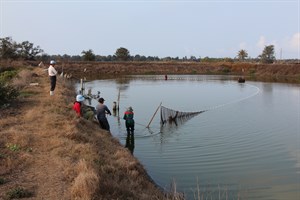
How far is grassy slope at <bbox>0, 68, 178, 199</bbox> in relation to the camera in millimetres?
7273

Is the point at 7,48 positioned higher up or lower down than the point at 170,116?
higher up

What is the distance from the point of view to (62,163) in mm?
8953

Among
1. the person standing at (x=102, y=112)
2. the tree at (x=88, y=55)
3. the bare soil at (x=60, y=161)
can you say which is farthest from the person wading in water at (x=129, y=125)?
the tree at (x=88, y=55)

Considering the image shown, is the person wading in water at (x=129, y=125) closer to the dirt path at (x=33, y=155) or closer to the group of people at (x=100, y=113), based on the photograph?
the group of people at (x=100, y=113)

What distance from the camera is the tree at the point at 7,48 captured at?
6240cm

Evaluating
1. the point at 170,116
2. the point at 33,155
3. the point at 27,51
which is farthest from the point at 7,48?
the point at 33,155

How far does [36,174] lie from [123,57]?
111 meters

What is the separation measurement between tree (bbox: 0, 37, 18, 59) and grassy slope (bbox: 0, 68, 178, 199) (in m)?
52.1

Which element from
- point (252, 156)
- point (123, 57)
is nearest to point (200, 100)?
point (252, 156)

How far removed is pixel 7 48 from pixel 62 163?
60.0 m

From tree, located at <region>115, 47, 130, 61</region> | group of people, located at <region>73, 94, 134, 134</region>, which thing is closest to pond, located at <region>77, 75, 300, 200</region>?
group of people, located at <region>73, 94, 134, 134</region>

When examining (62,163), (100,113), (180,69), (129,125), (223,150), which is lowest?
(223,150)

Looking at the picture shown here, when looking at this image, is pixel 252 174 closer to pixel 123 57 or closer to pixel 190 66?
pixel 190 66

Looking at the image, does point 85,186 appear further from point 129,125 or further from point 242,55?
point 242,55
